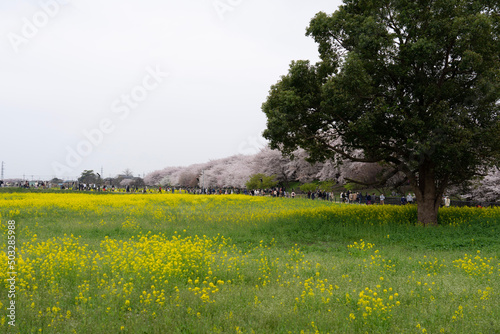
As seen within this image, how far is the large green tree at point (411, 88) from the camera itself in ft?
45.5

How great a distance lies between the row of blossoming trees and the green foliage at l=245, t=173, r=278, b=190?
2.54 meters

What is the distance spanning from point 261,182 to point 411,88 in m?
41.5

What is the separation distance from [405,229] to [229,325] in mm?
11683

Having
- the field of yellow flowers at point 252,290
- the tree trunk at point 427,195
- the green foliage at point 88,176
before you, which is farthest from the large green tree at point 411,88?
the green foliage at point 88,176

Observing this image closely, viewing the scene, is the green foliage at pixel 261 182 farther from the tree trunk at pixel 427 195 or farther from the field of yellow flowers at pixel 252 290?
the field of yellow flowers at pixel 252 290

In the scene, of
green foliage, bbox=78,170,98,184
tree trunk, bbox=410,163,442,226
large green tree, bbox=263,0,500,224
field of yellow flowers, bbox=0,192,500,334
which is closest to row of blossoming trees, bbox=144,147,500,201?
tree trunk, bbox=410,163,442,226

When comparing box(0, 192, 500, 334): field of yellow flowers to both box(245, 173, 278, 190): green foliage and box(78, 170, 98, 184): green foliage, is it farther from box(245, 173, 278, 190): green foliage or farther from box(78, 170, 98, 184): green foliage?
box(78, 170, 98, 184): green foliage

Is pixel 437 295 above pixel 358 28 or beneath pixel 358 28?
beneath

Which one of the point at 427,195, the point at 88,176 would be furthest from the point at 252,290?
the point at 88,176

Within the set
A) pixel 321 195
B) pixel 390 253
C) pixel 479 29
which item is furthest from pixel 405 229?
pixel 321 195

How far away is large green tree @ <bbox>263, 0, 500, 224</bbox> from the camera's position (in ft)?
45.5

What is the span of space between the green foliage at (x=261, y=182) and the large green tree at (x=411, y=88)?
3945cm

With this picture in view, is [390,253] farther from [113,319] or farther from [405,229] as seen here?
[113,319]

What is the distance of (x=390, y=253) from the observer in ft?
35.8
